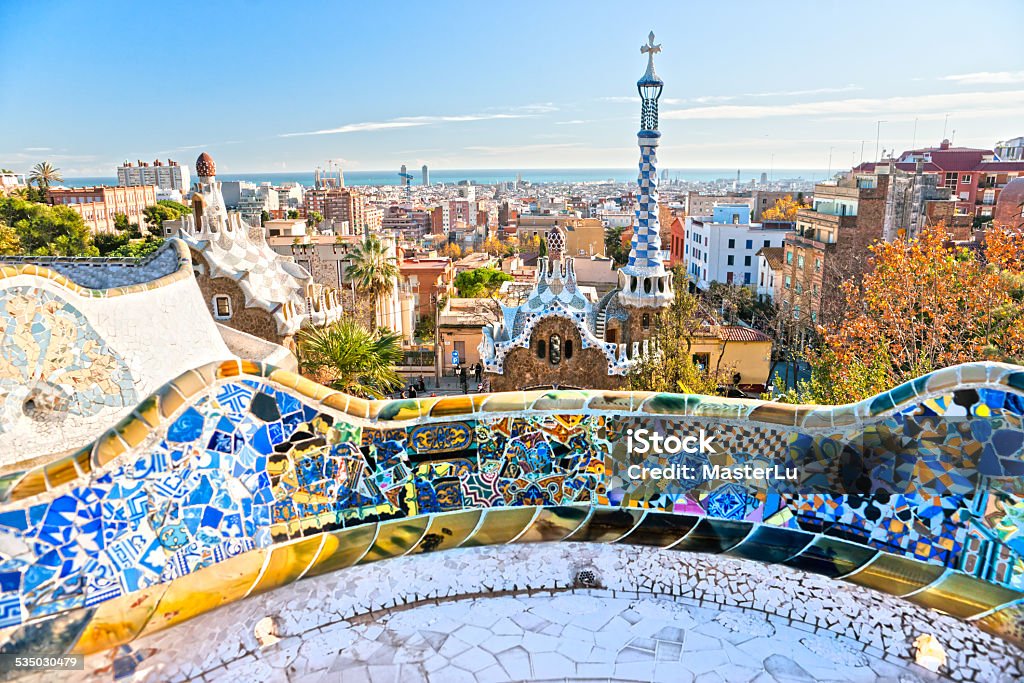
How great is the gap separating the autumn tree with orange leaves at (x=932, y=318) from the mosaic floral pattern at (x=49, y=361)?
9043 millimetres

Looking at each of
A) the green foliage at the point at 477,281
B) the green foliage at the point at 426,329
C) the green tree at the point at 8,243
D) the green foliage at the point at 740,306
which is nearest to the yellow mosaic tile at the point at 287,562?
the green foliage at the point at 740,306

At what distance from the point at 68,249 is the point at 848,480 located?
4117 cm

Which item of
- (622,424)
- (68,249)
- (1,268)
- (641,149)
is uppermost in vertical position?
(641,149)

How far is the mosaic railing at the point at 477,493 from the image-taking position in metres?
3.56

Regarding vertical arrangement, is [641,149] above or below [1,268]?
above

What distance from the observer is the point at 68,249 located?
37281 mm

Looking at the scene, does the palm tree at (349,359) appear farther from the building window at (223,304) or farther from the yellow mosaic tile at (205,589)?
the yellow mosaic tile at (205,589)

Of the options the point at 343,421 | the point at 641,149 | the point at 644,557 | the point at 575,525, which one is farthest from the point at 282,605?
the point at 641,149

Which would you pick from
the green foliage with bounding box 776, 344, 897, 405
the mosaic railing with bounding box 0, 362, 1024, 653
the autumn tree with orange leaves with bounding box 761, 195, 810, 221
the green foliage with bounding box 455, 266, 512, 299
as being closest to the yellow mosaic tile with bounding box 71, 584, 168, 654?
the mosaic railing with bounding box 0, 362, 1024, 653

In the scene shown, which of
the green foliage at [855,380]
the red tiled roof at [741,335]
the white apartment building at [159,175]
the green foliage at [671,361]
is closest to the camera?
the green foliage at [855,380]

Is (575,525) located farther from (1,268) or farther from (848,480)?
(1,268)

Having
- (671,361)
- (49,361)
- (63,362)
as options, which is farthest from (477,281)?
(49,361)

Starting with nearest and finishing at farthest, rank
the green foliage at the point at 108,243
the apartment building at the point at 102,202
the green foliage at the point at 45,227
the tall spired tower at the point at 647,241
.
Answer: the tall spired tower at the point at 647,241
the green foliage at the point at 45,227
the green foliage at the point at 108,243
the apartment building at the point at 102,202

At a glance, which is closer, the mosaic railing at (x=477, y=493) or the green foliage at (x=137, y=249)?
the mosaic railing at (x=477, y=493)
